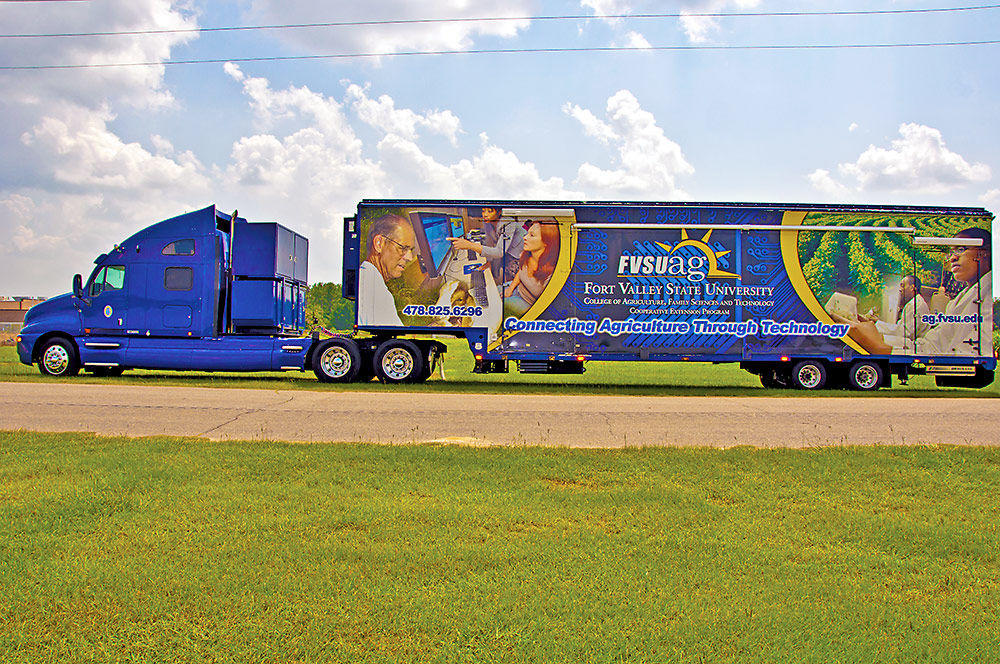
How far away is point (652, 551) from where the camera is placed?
16.5 feet

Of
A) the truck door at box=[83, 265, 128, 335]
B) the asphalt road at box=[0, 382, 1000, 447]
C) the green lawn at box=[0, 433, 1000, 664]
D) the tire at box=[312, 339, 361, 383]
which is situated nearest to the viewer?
the green lawn at box=[0, 433, 1000, 664]

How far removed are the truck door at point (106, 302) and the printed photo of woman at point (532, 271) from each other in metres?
9.89

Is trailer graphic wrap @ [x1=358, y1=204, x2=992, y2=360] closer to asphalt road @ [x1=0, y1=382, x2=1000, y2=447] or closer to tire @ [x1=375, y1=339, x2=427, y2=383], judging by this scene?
tire @ [x1=375, y1=339, x2=427, y2=383]

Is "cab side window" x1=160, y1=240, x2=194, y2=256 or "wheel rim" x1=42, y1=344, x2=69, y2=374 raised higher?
"cab side window" x1=160, y1=240, x2=194, y2=256

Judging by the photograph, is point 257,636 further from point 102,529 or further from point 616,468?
point 616,468

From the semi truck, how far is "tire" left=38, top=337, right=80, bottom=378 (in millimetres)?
3125

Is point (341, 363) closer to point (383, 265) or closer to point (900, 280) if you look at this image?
point (383, 265)

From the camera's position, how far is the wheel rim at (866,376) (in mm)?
19266

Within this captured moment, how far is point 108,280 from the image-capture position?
20.3 metres

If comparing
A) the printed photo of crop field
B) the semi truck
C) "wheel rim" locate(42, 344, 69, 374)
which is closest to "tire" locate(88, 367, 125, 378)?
"wheel rim" locate(42, 344, 69, 374)

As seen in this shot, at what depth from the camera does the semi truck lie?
18.6 m

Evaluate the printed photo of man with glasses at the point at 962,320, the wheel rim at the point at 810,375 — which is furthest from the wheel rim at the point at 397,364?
the printed photo of man with glasses at the point at 962,320

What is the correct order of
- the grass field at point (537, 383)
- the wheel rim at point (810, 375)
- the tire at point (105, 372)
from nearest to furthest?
the grass field at point (537, 383)
the wheel rim at point (810, 375)
the tire at point (105, 372)

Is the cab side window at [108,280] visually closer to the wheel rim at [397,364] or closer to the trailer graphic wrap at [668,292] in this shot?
the wheel rim at [397,364]
